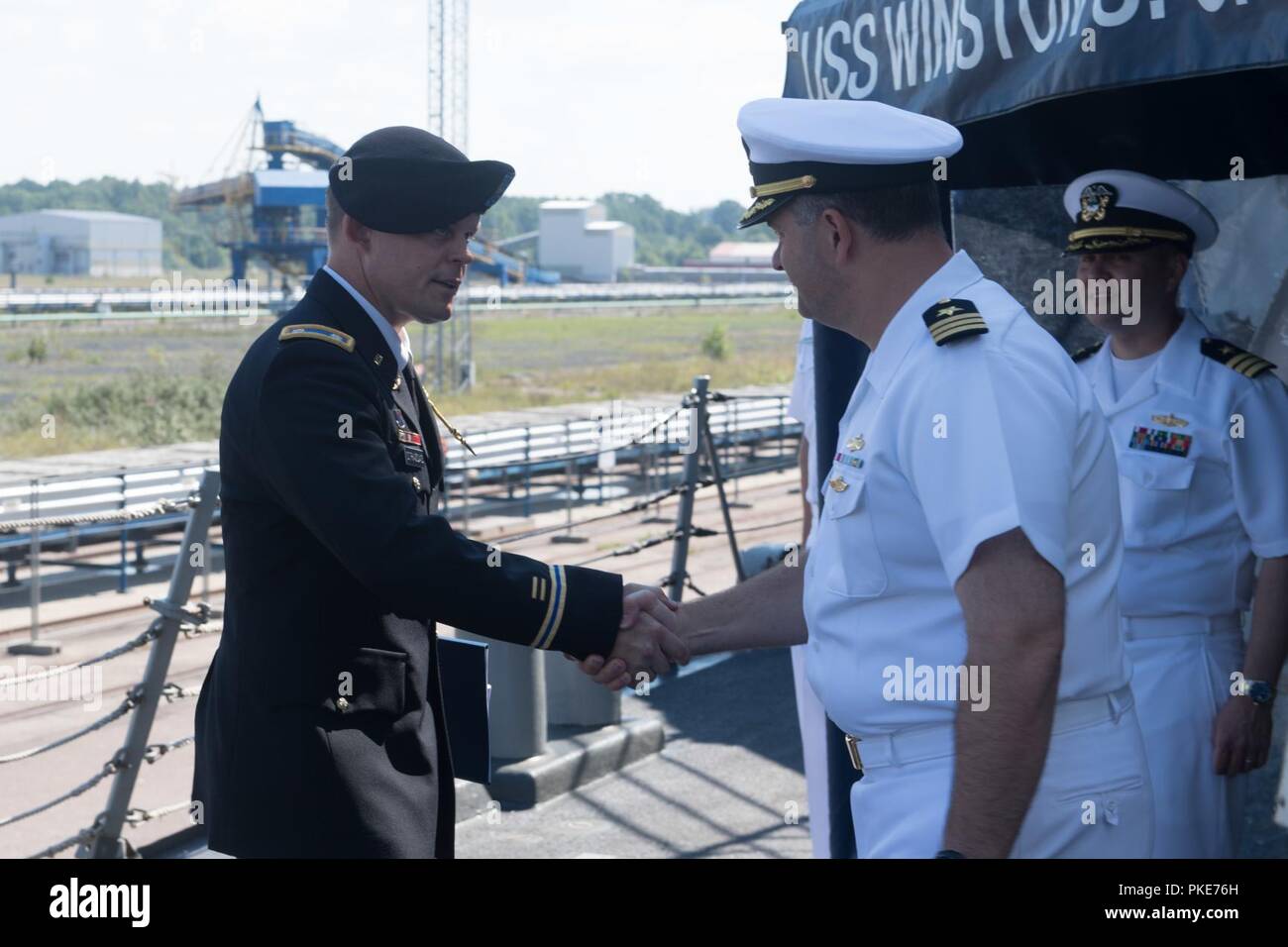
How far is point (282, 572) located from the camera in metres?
2.85

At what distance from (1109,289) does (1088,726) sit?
177cm

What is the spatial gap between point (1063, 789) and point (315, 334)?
157 centimetres

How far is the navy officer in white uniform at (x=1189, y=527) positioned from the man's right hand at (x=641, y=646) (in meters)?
1.08

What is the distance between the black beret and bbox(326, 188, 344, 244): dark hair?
0.06ft

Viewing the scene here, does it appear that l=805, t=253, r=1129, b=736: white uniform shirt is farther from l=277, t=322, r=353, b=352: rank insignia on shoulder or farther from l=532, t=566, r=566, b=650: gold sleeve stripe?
l=277, t=322, r=353, b=352: rank insignia on shoulder

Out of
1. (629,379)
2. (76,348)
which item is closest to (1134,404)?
(629,379)

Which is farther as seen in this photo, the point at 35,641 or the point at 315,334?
the point at 35,641

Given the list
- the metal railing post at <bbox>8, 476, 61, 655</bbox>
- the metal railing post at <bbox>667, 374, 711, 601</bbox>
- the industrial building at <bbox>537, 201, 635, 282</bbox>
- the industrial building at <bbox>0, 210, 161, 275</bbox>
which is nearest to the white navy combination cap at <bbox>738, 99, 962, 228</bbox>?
the metal railing post at <bbox>667, 374, 711, 601</bbox>

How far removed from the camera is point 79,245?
348ft

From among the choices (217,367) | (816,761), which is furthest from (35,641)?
(217,367)

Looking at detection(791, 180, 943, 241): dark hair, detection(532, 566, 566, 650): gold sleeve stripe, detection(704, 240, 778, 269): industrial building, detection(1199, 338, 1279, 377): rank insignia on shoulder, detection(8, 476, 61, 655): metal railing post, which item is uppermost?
detection(704, 240, 778, 269): industrial building

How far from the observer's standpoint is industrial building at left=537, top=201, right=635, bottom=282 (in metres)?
129

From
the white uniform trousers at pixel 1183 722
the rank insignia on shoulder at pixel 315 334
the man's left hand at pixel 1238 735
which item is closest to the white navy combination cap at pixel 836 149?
the rank insignia on shoulder at pixel 315 334

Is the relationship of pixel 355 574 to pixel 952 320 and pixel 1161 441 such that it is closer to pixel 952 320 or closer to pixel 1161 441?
pixel 952 320
